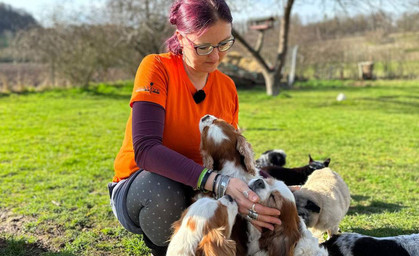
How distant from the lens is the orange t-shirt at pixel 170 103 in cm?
280

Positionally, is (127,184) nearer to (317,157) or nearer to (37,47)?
(317,157)

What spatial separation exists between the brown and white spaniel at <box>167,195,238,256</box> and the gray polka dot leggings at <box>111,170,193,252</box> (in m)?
0.29

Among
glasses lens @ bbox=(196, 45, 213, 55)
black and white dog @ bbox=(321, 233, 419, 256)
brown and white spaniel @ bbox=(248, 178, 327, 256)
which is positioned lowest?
black and white dog @ bbox=(321, 233, 419, 256)

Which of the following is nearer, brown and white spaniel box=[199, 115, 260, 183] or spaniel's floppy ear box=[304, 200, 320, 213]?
brown and white spaniel box=[199, 115, 260, 183]

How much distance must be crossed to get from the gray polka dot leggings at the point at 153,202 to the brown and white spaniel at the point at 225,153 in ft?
1.09

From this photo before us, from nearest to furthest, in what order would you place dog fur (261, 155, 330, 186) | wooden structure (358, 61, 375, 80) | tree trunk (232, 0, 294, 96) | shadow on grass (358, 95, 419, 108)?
dog fur (261, 155, 330, 186) → shadow on grass (358, 95, 419, 108) → tree trunk (232, 0, 294, 96) → wooden structure (358, 61, 375, 80)

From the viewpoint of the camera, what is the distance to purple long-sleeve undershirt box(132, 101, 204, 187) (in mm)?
2492

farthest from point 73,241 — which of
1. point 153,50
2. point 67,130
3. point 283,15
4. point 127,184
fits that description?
point 153,50

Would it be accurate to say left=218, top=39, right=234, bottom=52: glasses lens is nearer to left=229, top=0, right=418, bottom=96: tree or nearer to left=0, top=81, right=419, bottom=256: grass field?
left=0, top=81, right=419, bottom=256: grass field

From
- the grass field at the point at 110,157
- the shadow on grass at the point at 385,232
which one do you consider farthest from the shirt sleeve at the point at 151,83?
the shadow on grass at the point at 385,232

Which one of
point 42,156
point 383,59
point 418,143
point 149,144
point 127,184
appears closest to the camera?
point 149,144

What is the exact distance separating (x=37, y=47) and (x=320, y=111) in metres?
14.6

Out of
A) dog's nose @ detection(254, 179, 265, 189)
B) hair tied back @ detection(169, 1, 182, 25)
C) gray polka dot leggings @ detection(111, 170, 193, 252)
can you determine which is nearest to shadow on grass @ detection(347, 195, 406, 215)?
dog's nose @ detection(254, 179, 265, 189)

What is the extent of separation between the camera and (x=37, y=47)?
1933cm
